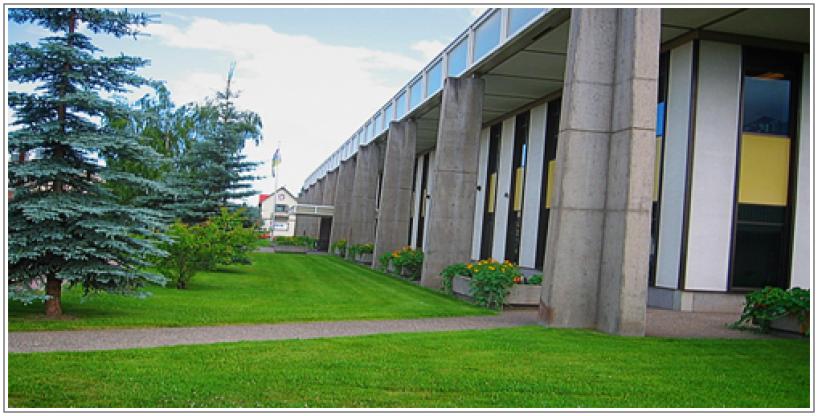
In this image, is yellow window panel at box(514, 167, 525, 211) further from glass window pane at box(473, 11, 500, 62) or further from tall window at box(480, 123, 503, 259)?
glass window pane at box(473, 11, 500, 62)

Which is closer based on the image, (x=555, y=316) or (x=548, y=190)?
A: (x=555, y=316)

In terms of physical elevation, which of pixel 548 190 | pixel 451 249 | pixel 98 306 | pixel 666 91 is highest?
pixel 666 91

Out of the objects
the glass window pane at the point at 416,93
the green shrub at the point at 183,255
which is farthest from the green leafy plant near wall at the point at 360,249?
the green shrub at the point at 183,255

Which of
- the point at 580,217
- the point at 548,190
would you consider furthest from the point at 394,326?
the point at 548,190

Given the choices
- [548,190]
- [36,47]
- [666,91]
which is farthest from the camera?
[548,190]

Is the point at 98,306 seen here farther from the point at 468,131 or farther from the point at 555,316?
the point at 468,131

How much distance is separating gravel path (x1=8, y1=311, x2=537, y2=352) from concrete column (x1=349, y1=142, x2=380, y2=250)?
26707mm

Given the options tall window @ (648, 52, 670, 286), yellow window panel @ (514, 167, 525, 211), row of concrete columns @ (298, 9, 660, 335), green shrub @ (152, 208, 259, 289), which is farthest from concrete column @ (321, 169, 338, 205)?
row of concrete columns @ (298, 9, 660, 335)

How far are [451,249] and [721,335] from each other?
11.0 m

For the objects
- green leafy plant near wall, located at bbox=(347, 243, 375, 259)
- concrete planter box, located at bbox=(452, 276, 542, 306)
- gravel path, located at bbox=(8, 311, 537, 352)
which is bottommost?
gravel path, located at bbox=(8, 311, 537, 352)

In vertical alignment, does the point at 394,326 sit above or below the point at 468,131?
below

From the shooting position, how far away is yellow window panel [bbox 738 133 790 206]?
17578mm

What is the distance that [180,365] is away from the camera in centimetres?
799
